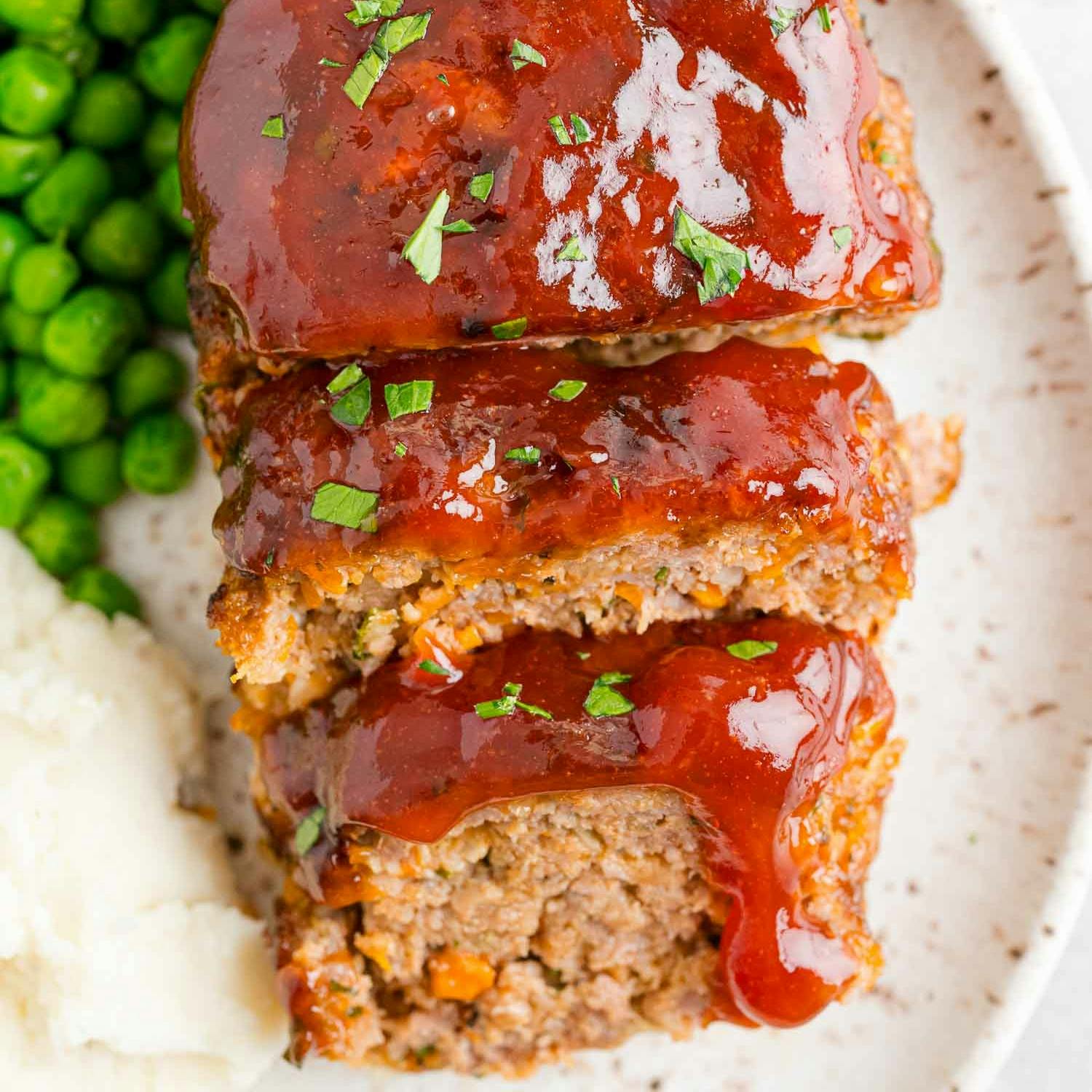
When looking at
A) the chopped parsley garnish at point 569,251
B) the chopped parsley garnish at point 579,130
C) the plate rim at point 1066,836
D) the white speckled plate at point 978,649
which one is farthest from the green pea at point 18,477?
the plate rim at point 1066,836

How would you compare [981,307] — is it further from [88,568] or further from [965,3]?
[88,568]

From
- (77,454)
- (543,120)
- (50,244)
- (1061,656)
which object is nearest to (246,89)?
(543,120)

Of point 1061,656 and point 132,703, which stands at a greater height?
point 1061,656

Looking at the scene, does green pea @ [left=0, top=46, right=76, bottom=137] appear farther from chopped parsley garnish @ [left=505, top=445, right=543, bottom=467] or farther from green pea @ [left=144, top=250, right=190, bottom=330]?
chopped parsley garnish @ [left=505, top=445, right=543, bottom=467]

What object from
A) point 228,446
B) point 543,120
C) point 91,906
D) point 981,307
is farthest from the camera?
point 981,307

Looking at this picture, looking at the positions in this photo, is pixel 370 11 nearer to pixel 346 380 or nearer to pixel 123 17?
pixel 346 380

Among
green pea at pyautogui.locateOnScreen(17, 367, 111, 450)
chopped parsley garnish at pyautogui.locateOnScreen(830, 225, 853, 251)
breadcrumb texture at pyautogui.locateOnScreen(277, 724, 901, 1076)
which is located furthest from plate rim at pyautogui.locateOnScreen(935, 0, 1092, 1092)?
green pea at pyautogui.locateOnScreen(17, 367, 111, 450)
